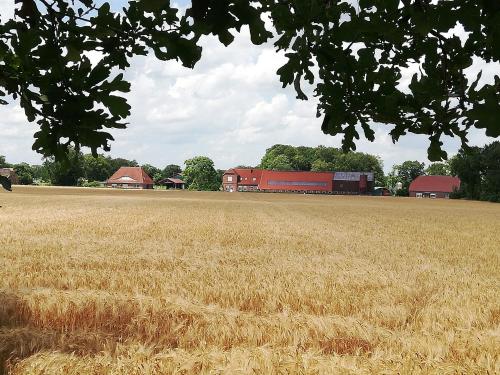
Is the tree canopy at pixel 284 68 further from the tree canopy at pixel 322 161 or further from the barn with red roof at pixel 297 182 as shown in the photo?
the tree canopy at pixel 322 161

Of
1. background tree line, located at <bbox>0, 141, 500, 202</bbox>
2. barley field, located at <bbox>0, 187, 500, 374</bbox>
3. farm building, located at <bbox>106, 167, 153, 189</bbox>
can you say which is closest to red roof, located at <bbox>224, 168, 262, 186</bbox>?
background tree line, located at <bbox>0, 141, 500, 202</bbox>

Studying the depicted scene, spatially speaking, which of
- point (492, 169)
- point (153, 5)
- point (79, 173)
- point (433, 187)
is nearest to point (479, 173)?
point (492, 169)

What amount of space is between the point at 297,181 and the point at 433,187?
31251mm

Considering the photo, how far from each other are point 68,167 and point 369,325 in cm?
460

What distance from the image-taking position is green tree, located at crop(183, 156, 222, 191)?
117250mm

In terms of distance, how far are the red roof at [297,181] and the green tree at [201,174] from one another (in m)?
11.9

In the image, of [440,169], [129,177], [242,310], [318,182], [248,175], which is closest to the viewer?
[242,310]

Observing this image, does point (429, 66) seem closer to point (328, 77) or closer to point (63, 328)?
point (328, 77)

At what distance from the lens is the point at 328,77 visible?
3633 millimetres

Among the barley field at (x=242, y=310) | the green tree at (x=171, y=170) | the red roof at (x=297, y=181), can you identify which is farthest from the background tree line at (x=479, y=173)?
the green tree at (x=171, y=170)

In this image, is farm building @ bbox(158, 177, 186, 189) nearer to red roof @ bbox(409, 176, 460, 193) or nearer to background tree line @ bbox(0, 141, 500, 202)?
background tree line @ bbox(0, 141, 500, 202)

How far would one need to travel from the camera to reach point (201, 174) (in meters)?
117

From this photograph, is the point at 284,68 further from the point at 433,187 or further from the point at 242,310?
the point at 433,187

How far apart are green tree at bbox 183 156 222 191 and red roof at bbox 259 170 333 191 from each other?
11.9 meters
